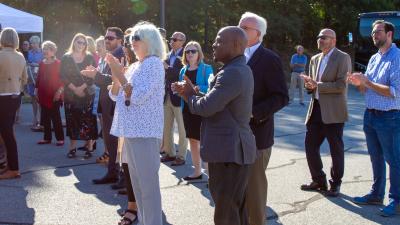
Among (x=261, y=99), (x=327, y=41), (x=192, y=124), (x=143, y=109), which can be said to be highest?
(x=327, y=41)

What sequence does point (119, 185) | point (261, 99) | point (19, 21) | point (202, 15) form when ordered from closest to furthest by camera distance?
point (261, 99) → point (119, 185) → point (19, 21) → point (202, 15)

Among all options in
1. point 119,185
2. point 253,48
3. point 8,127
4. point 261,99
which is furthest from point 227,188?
point 8,127

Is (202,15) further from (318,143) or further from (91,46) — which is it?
(318,143)

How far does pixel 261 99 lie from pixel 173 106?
3.89 metres

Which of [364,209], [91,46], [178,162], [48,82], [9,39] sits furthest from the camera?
[48,82]

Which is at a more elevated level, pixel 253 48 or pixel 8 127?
pixel 253 48

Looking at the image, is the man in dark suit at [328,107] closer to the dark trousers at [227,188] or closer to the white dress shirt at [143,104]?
the white dress shirt at [143,104]

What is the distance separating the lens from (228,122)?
3.78 m

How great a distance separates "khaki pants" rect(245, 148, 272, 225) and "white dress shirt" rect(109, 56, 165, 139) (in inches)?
32.9

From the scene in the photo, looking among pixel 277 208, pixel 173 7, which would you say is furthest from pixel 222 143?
pixel 173 7

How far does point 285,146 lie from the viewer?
9.67m

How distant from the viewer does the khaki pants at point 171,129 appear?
8.08 metres

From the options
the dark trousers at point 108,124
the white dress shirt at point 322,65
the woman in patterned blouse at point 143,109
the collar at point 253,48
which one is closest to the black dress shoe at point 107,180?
the dark trousers at point 108,124

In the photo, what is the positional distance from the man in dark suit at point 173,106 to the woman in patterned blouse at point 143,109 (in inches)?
130
